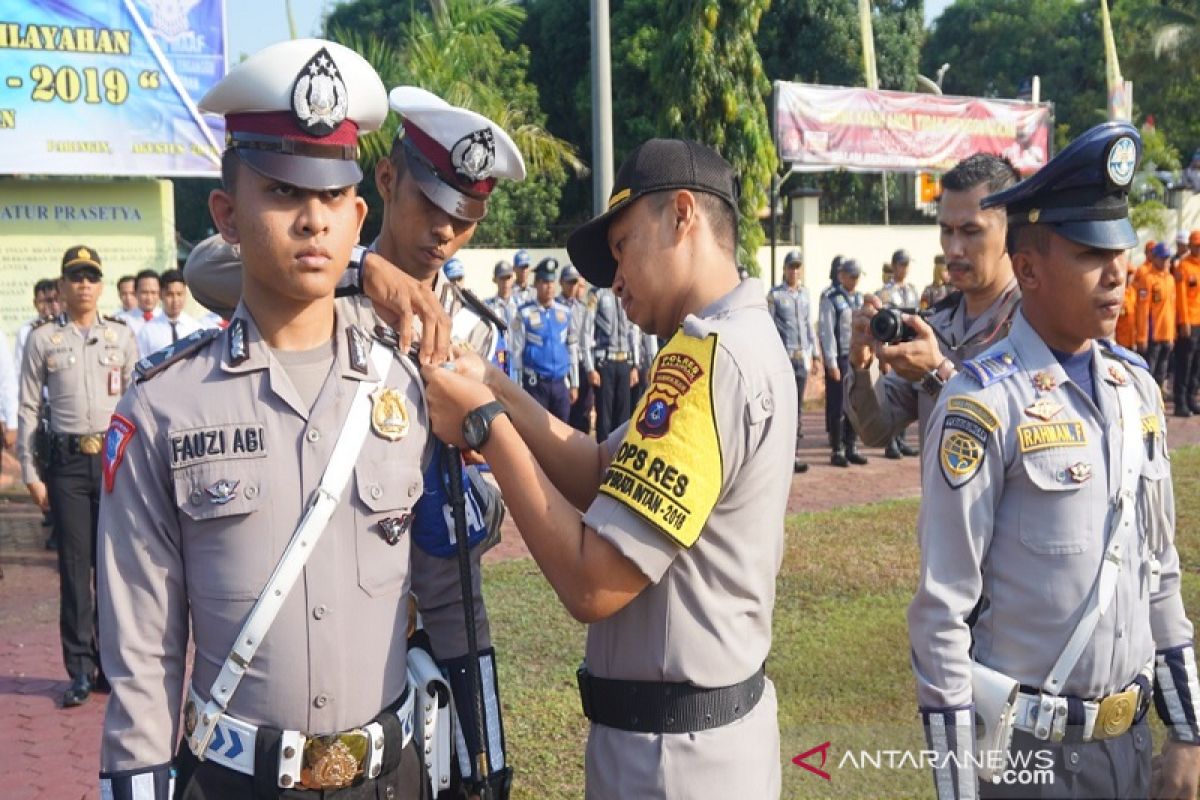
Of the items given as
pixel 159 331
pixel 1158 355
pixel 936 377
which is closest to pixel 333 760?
pixel 936 377

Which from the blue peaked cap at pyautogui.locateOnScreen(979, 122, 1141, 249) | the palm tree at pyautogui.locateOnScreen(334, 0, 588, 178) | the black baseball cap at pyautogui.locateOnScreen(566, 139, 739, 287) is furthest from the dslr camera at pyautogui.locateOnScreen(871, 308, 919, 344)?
the palm tree at pyautogui.locateOnScreen(334, 0, 588, 178)

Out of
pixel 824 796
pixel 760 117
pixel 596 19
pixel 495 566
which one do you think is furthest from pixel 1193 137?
pixel 824 796

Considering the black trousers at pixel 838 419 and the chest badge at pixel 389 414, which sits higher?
the chest badge at pixel 389 414

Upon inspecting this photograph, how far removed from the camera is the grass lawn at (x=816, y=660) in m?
4.86

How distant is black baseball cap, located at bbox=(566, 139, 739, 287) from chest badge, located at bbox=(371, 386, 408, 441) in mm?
550

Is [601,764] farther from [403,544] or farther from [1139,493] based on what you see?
[1139,493]

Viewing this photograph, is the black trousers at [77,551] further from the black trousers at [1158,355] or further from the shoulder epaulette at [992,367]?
the black trousers at [1158,355]

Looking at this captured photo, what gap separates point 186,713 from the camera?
7.47 feet

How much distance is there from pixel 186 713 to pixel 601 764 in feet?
2.78

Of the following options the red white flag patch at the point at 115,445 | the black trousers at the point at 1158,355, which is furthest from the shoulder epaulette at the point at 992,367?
the black trousers at the point at 1158,355

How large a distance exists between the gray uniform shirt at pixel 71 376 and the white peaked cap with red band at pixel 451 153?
177 inches

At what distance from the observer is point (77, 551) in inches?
255

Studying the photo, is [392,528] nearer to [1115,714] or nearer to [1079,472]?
[1079,472]

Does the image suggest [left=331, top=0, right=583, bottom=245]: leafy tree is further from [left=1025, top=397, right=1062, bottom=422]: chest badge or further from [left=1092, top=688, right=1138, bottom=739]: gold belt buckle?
[left=1092, top=688, right=1138, bottom=739]: gold belt buckle
